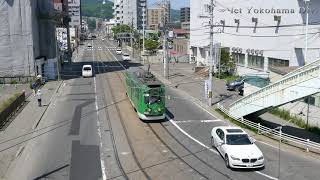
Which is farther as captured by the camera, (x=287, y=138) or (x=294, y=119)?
(x=294, y=119)

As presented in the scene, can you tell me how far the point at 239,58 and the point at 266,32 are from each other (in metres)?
9.36

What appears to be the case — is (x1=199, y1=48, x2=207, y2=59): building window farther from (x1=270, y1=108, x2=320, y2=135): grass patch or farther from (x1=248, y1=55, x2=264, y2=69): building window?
(x1=270, y1=108, x2=320, y2=135): grass patch

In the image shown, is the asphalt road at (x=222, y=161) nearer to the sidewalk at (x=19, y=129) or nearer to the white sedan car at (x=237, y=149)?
the white sedan car at (x=237, y=149)

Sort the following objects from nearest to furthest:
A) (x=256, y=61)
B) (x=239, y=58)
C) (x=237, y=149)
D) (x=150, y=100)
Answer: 1. (x=237, y=149)
2. (x=150, y=100)
3. (x=256, y=61)
4. (x=239, y=58)

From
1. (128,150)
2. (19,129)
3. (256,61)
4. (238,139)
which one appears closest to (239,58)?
(256,61)

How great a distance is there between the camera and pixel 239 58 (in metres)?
71.3

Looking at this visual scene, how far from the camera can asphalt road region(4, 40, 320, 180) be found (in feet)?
75.6

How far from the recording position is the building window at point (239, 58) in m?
70.2

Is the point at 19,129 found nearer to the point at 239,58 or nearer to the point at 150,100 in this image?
the point at 150,100

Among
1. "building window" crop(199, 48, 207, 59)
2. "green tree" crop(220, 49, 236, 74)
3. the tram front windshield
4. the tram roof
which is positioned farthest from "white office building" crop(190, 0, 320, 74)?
the tram front windshield

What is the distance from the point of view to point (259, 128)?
31.8 m

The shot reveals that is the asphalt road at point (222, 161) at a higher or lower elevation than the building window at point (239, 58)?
lower

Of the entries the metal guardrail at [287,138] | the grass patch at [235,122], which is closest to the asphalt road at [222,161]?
the grass patch at [235,122]

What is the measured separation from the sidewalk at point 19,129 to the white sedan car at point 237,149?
1141 cm
